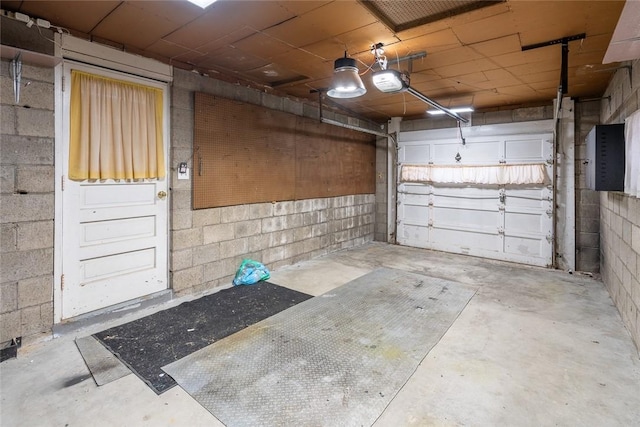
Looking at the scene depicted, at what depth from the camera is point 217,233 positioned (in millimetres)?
4246

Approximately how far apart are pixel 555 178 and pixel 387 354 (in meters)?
4.77

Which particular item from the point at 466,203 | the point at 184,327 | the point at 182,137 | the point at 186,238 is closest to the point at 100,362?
the point at 184,327

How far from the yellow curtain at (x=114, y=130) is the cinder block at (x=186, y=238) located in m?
0.71

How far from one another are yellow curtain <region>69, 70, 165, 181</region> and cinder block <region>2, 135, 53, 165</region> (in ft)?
0.57

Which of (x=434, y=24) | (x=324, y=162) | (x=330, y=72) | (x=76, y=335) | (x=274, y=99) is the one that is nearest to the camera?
(x=434, y=24)

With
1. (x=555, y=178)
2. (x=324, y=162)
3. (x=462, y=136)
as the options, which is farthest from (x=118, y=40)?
(x=555, y=178)

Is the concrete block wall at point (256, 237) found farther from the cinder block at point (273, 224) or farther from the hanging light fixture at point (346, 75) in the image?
the hanging light fixture at point (346, 75)

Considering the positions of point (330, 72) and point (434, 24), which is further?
point (330, 72)

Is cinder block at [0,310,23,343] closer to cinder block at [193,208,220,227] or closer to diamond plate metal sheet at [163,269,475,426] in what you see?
diamond plate metal sheet at [163,269,475,426]

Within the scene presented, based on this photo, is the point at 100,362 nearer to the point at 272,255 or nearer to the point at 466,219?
the point at 272,255

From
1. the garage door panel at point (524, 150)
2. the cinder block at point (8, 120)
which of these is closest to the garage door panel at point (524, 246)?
the garage door panel at point (524, 150)

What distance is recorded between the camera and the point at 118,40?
10.3 ft

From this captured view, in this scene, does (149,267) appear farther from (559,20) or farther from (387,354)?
(559,20)

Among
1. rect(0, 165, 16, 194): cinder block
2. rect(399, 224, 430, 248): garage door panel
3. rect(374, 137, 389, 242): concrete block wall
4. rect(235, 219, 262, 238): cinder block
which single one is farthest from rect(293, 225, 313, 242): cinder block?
rect(0, 165, 16, 194): cinder block
